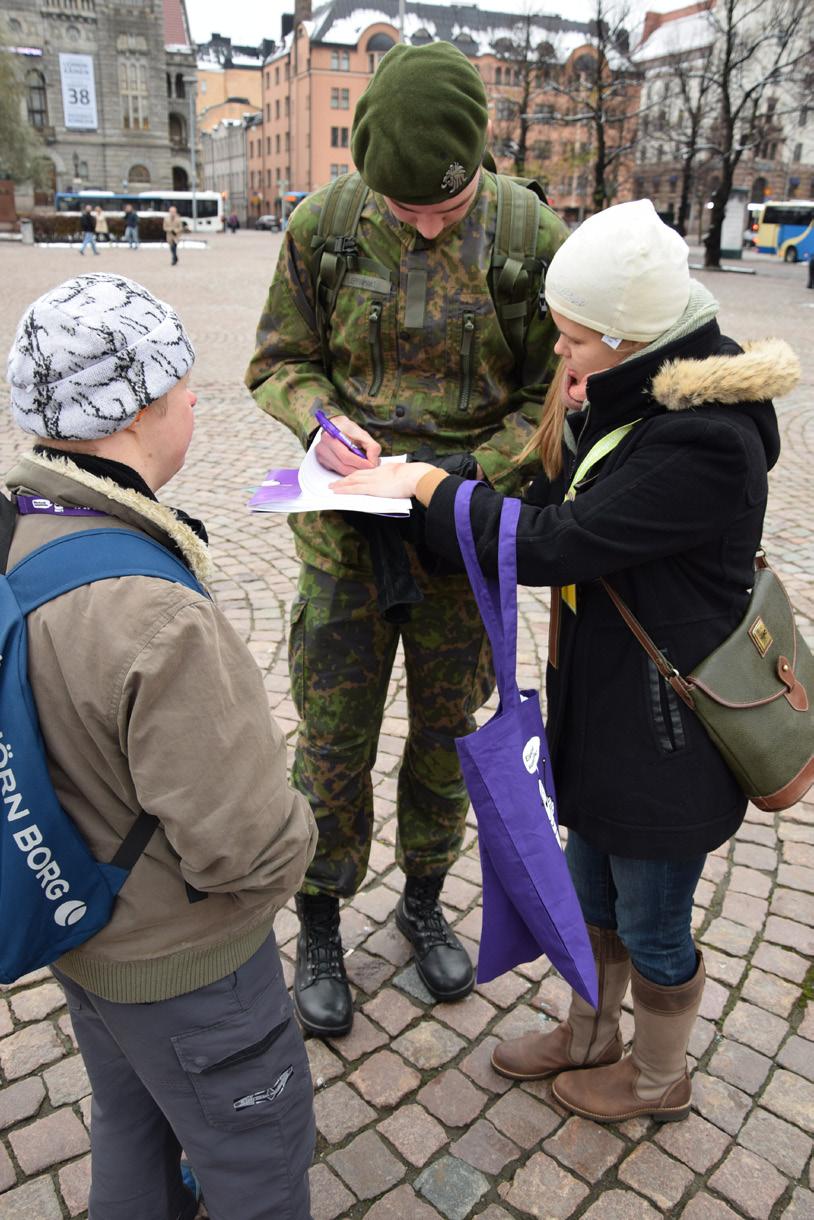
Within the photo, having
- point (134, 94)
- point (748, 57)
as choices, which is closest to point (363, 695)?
point (748, 57)

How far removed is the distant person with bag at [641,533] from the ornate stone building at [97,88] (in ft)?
252

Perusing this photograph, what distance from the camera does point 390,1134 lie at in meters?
2.29

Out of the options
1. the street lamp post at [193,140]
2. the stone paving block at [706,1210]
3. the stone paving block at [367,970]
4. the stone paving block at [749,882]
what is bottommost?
the stone paving block at [367,970]

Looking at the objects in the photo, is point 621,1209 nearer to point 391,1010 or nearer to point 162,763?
point 391,1010

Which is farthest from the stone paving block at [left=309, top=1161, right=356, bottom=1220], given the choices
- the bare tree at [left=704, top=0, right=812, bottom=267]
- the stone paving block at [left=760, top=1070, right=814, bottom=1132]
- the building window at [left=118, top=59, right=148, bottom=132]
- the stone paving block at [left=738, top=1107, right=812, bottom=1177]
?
the building window at [left=118, top=59, right=148, bottom=132]

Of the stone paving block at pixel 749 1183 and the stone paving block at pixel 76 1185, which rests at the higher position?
the stone paving block at pixel 749 1183

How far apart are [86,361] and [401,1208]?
1.92 m

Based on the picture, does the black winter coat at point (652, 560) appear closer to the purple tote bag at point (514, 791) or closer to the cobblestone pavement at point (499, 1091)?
the purple tote bag at point (514, 791)

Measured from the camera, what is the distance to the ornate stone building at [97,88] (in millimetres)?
68000

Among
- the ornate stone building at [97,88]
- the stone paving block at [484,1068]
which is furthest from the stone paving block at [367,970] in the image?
the ornate stone building at [97,88]

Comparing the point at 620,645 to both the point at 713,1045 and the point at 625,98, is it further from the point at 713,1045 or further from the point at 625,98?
the point at 625,98

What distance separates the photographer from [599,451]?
1790mm

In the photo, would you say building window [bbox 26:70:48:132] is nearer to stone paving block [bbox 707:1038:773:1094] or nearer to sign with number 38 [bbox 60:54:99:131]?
sign with number 38 [bbox 60:54:99:131]

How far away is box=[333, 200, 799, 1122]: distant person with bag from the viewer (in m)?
1.65
